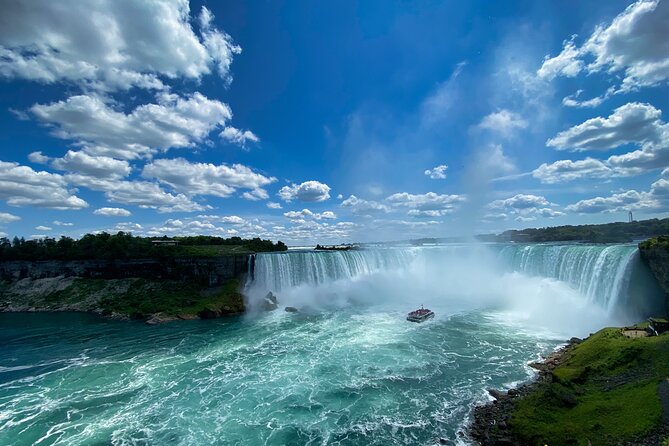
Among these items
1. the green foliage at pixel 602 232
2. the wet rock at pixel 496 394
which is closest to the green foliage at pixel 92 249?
the wet rock at pixel 496 394

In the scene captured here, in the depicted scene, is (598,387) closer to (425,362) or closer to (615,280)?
(425,362)

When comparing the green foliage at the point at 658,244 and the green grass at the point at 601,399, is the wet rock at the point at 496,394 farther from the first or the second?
the green foliage at the point at 658,244

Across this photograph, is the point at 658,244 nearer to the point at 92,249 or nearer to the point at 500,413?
the point at 500,413

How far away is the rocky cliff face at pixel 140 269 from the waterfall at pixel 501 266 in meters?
3.92

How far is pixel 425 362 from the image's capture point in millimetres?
18906

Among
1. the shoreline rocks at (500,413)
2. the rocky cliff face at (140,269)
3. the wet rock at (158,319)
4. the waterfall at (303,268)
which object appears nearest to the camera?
the shoreline rocks at (500,413)

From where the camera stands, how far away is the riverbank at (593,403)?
9.95 meters

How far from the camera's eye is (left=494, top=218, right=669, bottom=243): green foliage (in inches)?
2347

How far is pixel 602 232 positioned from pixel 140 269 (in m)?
87.9

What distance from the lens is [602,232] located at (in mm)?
68062

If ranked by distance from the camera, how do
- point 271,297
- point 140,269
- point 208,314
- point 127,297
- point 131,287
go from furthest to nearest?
point 140,269 → point 131,287 → point 127,297 → point 271,297 → point 208,314

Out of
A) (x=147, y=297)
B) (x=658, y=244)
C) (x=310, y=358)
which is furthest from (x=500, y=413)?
(x=147, y=297)

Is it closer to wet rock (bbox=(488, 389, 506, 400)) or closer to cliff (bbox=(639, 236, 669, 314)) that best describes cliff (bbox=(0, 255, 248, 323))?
wet rock (bbox=(488, 389, 506, 400))

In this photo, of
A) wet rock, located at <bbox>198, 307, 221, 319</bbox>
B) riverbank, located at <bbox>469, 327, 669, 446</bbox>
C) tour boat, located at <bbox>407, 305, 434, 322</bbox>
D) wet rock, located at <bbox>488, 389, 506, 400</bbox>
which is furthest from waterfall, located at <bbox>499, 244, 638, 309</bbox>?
wet rock, located at <bbox>198, 307, 221, 319</bbox>
